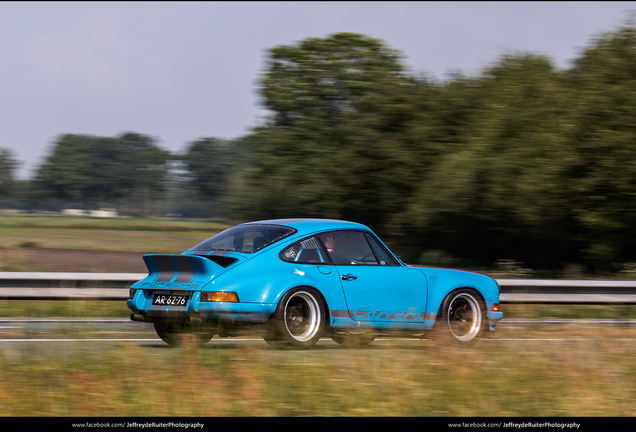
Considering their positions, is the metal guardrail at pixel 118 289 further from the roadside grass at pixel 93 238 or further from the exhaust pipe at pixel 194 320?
the roadside grass at pixel 93 238

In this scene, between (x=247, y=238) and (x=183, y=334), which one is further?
(x=247, y=238)

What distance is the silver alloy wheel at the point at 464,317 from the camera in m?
8.48

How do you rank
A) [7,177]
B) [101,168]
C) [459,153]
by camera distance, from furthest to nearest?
[101,168]
[7,177]
[459,153]

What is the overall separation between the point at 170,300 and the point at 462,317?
3217mm

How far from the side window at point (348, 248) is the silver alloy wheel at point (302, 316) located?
59cm

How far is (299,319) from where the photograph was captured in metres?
7.49

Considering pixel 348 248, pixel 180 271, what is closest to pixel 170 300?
pixel 180 271

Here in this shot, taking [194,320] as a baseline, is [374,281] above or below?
above

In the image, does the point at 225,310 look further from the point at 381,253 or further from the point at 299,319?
the point at 381,253

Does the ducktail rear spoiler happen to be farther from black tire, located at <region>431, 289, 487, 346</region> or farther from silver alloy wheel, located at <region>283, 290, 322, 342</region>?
black tire, located at <region>431, 289, 487, 346</region>

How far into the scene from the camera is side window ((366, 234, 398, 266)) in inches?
329

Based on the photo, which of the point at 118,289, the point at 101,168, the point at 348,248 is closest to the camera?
the point at 348,248
